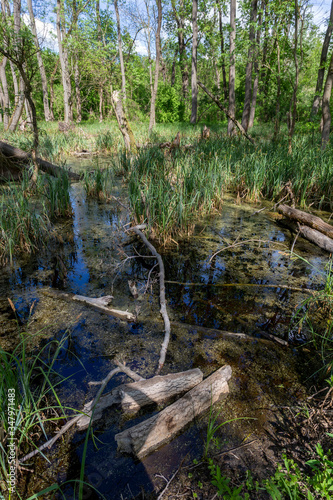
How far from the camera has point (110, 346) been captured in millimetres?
1908

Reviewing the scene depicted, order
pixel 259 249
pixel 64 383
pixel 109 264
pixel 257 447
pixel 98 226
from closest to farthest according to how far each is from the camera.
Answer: pixel 257 447, pixel 64 383, pixel 109 264, pixel 259 249, pixel 98 226

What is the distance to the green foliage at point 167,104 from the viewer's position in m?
22.3

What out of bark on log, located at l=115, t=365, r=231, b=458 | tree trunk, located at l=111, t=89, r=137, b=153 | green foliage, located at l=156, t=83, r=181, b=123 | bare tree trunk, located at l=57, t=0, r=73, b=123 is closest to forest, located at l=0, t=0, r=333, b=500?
bark on log, located at l=115, t=365, r=231, b=458

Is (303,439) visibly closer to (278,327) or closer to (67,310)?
(278,327)

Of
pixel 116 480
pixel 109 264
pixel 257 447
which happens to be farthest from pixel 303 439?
pixel 109 264

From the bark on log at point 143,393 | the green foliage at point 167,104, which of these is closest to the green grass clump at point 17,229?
the bark on log at point 143,393

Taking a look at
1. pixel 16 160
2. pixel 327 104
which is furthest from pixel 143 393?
pixel 327 104

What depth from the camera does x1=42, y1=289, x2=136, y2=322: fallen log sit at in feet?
7.18

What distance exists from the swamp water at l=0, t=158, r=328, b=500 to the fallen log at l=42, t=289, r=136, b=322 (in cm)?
4

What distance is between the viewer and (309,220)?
12.4 ft

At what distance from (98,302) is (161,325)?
595 mm

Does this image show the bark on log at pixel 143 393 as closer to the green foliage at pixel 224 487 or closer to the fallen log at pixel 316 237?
the green foliage at pixel 224 487

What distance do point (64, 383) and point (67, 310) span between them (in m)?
0.77

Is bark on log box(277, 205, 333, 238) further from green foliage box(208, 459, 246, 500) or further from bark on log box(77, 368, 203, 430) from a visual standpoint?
green foliage box(208, 459, 246, 500)
